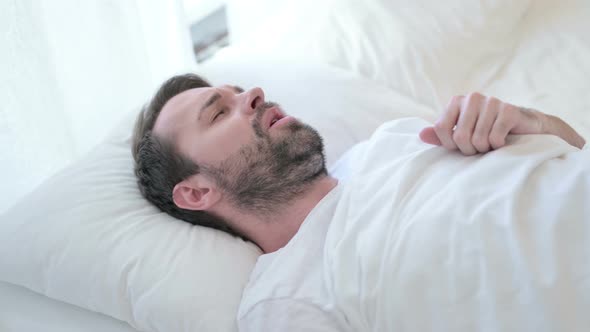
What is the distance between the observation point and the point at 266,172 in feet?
3.07

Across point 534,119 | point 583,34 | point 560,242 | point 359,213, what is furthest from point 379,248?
point 583,34

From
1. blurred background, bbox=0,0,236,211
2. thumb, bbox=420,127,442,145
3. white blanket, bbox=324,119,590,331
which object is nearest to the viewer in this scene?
white blanket, bbox=324,119,590,331

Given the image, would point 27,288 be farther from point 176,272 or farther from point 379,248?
point 379,248

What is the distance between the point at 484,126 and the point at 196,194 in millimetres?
509

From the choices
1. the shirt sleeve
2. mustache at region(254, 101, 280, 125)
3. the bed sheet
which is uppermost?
mustache at region(254, 101, 280, 125)

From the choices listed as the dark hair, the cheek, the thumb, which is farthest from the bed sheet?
the thumb

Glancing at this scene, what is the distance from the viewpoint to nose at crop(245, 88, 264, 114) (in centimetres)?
99

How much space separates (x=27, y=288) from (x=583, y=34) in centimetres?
148

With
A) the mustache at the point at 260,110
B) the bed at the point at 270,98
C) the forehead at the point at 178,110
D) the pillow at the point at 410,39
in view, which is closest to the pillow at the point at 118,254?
the bed at the point at 270,98

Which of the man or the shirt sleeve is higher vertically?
the man

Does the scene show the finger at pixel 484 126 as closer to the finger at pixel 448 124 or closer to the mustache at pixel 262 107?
the finger at pixel 448 124

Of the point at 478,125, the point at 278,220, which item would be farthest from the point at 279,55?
the point at 478,125

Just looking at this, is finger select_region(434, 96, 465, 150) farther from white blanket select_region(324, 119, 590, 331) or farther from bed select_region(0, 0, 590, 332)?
bed select_region(0, 0, 590, 332)

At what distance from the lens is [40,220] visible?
885 millimetres
